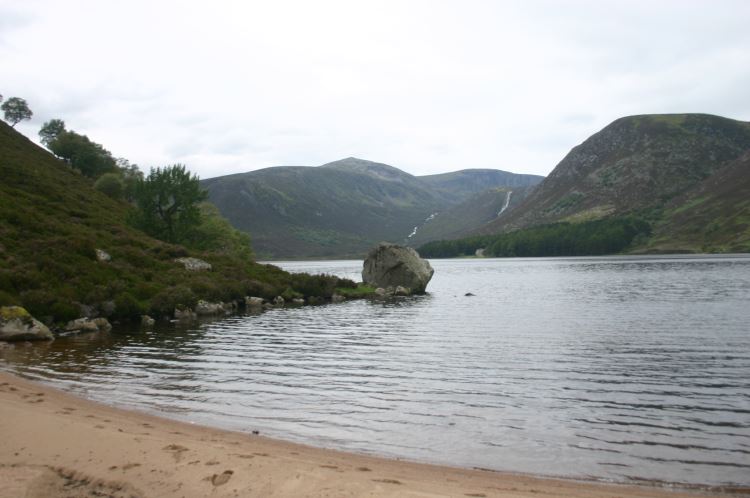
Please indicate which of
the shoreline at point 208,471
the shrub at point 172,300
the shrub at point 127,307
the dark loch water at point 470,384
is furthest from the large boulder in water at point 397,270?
the shoreline at point 208,471

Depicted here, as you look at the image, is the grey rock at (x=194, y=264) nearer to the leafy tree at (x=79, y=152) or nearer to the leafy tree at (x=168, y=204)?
the leafy tree at (x=168, y=204)

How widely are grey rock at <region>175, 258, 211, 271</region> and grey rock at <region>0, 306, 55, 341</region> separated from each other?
2415 cm

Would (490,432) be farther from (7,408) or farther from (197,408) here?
(7,408)

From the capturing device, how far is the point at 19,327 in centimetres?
3014

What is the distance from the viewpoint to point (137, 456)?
36.6 feet

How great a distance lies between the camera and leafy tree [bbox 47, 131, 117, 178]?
4171 inches

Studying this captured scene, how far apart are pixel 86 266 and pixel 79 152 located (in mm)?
77022

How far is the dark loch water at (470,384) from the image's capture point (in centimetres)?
1316

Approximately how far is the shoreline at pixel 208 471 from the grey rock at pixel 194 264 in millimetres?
43259

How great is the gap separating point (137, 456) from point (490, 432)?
8936 mm

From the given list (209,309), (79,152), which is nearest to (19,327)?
(209,309)

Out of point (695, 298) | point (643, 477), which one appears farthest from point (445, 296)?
point (643, 477)

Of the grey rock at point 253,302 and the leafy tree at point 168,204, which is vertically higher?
the leafy tree at point 168,204

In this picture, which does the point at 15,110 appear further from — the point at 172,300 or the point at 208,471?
the point at 208,471
